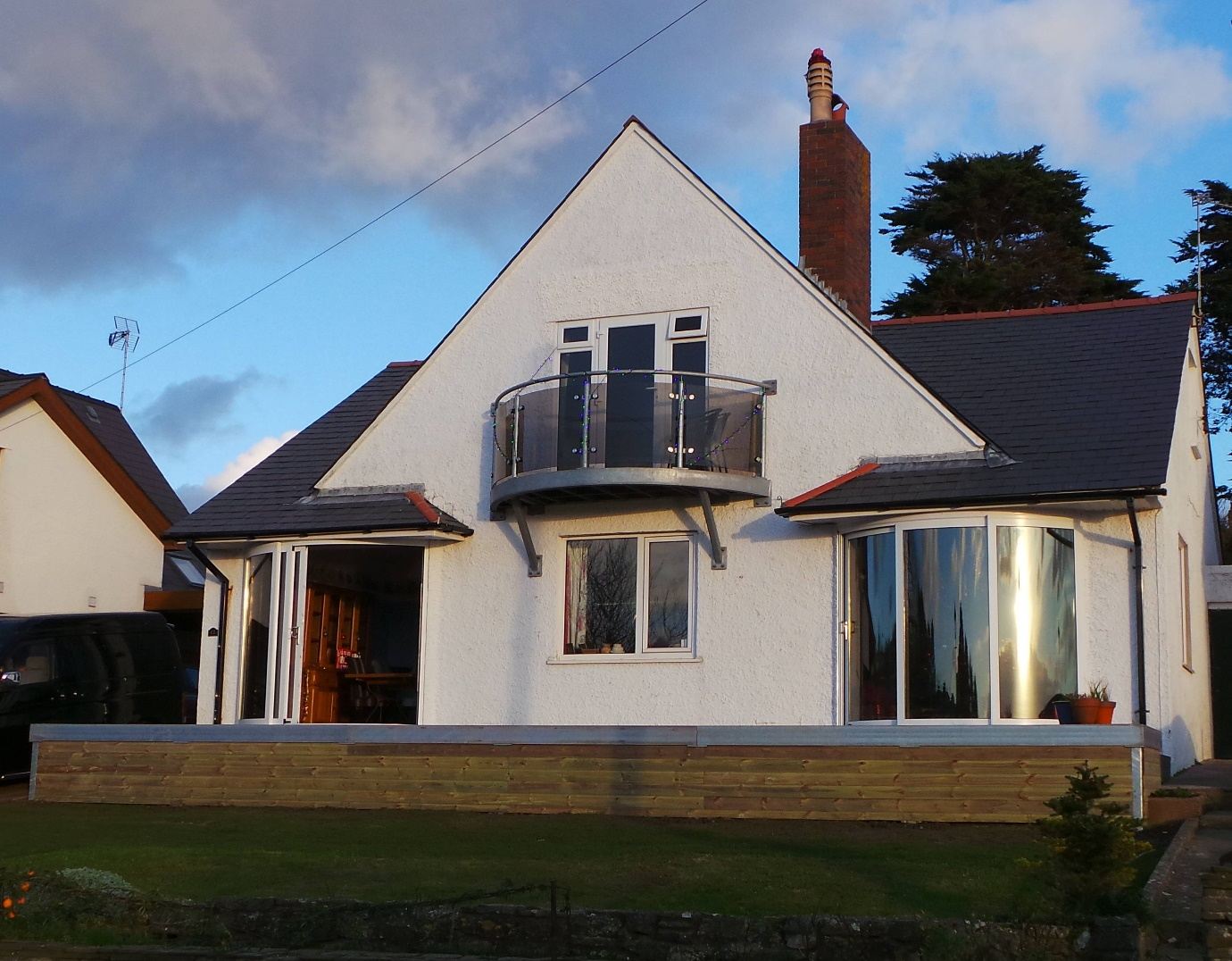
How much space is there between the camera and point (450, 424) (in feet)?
63.1

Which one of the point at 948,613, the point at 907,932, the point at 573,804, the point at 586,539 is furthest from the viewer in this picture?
the point at 586,539

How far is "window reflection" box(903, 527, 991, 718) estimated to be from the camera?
15758 millimetres

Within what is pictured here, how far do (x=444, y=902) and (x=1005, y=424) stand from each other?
9918 millimetres

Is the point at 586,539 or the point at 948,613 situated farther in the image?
the point at 586,539

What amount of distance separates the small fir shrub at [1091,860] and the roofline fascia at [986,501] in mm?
6852

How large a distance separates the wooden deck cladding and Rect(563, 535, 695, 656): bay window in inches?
116

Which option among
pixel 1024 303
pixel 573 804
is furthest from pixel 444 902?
pixel 1024 303

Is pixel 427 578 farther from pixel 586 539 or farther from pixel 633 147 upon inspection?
pixel 633 147

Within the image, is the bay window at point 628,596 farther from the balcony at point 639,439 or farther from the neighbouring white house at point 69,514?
the neighbouring white house at point 69,514

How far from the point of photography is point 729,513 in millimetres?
17672

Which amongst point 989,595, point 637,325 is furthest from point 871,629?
point 637,325

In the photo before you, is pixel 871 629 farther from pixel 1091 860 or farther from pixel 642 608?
pixel 1091 860

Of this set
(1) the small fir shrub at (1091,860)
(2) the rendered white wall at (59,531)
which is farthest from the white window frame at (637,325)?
(2) the rendered white wall at (59,531)

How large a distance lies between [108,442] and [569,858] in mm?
22230
